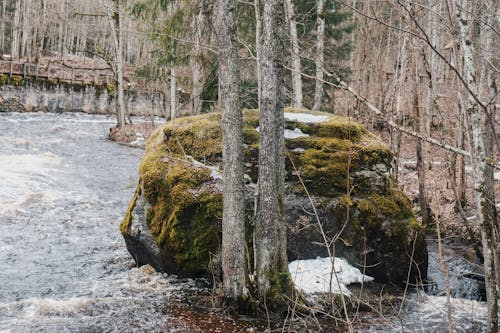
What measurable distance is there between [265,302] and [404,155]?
14.3 metres

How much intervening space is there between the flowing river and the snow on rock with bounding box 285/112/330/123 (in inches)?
130

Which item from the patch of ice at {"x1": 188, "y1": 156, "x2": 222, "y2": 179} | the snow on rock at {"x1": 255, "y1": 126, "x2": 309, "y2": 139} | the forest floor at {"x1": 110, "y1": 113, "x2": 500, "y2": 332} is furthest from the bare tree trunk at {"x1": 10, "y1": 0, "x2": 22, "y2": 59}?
the forest floor at {"x1": 110, "y1": 113, "x2": 500, "y2": 332}

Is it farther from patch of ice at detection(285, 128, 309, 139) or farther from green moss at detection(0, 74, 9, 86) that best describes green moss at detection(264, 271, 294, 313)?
green moss at detection(0, 74, 9, 86)

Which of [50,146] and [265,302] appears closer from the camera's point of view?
[265,302]

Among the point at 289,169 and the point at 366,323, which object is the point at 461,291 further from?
the point at 289,169

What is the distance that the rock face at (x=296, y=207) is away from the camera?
22.8 ft

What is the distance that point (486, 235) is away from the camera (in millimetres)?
4184

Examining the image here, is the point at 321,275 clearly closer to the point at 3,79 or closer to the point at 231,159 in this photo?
the point at 231,159

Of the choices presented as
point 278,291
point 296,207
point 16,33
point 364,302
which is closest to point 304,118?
point 296,207

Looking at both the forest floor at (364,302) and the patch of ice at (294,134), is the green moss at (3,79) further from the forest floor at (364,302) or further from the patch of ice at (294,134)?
the forest floor at (364,302)

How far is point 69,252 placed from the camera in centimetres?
834

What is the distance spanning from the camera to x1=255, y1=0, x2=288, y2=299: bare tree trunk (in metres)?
5.65

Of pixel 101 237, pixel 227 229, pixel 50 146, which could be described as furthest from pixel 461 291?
pixel 50 146

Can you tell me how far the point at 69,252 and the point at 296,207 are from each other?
4.12 meters
